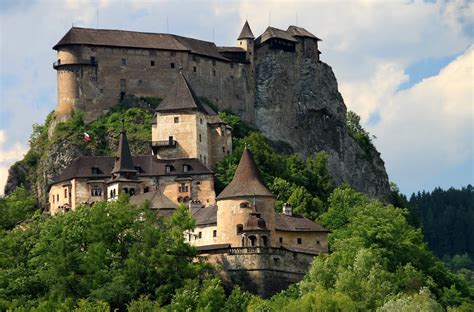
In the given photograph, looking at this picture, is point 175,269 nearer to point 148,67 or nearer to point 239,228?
point 239,228

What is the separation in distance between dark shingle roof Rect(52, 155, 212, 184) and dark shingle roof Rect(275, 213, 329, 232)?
49.4 ft

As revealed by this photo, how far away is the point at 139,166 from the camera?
11812cm

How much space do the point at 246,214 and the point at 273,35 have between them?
153 ft

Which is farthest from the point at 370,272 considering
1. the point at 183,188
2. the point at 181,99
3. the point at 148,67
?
the point at 148,67

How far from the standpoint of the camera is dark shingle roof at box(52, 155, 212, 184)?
4624 inches

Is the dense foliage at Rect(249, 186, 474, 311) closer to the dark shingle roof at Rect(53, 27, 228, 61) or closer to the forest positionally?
the forest

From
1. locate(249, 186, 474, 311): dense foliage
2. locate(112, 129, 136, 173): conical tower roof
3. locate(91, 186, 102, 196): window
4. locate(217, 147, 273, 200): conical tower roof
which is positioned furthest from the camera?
locate(91, 186, 102, 196): window

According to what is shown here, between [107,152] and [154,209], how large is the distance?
839 inches

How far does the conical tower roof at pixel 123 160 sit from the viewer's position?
116 meters

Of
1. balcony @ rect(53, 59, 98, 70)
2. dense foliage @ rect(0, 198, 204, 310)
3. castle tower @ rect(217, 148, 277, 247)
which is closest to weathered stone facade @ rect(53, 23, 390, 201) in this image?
balcony @ rect(53, 59, 98, 70)

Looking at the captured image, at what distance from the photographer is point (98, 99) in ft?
429

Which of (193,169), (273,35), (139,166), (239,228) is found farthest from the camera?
(273,35)

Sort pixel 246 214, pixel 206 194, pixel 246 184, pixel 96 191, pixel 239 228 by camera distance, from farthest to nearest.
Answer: pixel 96 191
pixel 206 194
pixel 246 184
pixel 246 214
pixel 239 228

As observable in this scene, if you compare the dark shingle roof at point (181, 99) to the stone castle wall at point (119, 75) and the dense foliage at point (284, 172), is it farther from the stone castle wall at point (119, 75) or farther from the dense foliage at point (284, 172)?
the stone castle wall at point (119, 75)
